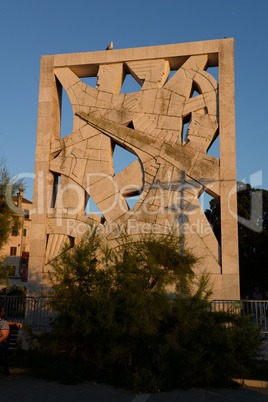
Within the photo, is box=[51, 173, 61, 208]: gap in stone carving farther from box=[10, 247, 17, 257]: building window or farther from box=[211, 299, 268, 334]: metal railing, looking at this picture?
box=[10, 247, 17, 257]: building window

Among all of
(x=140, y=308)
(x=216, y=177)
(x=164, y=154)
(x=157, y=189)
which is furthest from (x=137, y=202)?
(x=140, y=308)

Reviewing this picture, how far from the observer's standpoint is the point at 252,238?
965 inches

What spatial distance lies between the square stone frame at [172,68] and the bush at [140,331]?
12.1ft

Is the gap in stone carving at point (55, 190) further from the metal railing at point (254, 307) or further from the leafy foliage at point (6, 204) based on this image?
the metal railing at point (254, 307)

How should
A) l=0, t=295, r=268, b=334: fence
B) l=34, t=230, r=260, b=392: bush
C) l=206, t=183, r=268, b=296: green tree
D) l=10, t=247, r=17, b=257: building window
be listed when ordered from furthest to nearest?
1. l=10, t=247, r=17, b=257: building window
2. l=206, t=183, r=268, b=296: green tree
3. l=0, t=295, r=268, b=334: fence
4. l=34, t=230, r=260, b=392: bush

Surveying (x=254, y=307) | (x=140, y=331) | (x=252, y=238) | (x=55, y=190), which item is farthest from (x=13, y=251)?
(x=140, y=331)

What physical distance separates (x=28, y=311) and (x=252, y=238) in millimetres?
16241

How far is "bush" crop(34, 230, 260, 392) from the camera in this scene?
6488 mm

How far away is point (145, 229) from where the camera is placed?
11477 millimetres

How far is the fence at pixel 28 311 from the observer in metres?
11.1

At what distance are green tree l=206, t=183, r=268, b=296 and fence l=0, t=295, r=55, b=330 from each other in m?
12.6

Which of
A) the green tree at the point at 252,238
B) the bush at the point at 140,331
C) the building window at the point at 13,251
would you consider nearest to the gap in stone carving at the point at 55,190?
the bush at the point at 140,331

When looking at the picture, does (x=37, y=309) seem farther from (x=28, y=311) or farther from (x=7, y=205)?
(x=7, y=205)

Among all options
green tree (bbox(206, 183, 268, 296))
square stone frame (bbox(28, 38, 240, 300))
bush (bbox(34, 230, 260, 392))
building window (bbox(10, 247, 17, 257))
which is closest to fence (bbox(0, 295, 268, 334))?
square stone frame (bbox(28, 38, 240, 300))
